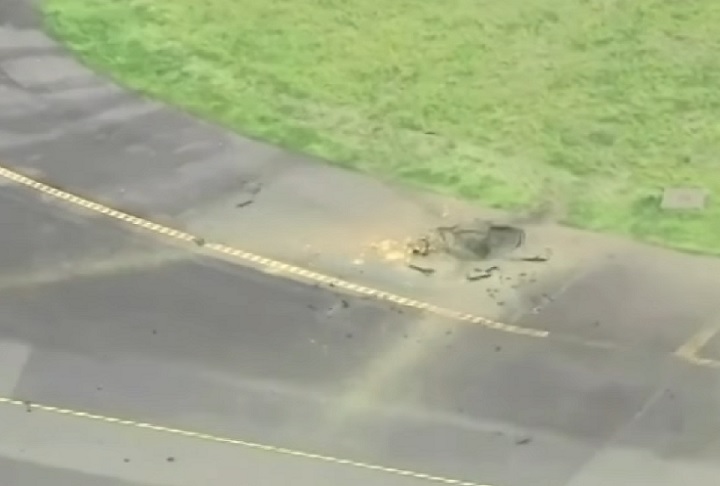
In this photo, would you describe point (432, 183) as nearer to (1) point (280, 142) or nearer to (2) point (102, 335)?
(1) point (280, 142)

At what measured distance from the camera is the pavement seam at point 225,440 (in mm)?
4320

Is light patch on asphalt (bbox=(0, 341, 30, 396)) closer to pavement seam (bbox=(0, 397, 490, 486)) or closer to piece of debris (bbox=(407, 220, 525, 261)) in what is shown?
pavement seam (bbox=(0, 397, 490, 486))

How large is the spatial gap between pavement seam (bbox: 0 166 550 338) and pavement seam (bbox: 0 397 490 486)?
2.65 ft

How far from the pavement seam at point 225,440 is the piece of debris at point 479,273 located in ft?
3.53

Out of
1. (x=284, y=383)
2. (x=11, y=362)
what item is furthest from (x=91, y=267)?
(x=284, y=383)

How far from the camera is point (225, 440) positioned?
4.46 m

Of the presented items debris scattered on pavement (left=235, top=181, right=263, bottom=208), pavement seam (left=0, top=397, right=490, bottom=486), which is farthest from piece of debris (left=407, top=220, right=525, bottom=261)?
pavement seam (left=0, top=397, right=490, bottom=486)

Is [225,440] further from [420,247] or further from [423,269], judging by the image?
[420,247]

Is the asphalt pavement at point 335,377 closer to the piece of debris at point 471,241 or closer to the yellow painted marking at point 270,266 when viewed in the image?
the yellow painted marking at point 270,266

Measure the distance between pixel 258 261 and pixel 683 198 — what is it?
1.90 m

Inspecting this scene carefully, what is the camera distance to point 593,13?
21.8 ft

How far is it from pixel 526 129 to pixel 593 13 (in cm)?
113

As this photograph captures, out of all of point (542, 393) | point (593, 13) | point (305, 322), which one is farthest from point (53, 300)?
point (593, 13)

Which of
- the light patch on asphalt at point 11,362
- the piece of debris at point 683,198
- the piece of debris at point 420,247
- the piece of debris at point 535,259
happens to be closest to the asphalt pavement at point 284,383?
the light patch on asphalt at point 11,362
